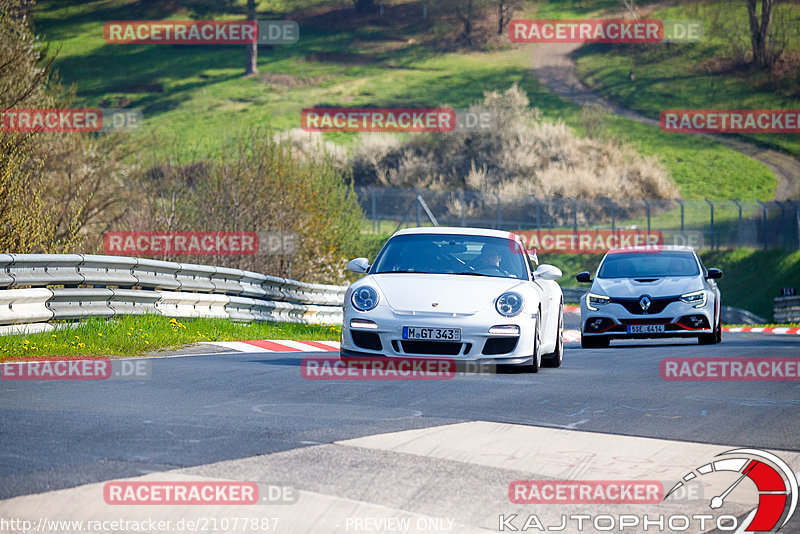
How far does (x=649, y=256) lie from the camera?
744 inches

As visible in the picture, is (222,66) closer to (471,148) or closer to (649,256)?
(471,148)

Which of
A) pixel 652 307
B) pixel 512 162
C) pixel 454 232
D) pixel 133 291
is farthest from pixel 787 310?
pixel 512 162

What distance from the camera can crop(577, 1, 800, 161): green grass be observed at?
303 feet

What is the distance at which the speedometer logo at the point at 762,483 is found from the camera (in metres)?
5.48

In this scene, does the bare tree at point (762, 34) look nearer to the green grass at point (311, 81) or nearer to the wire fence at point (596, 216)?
the green grass at point (311, 81)

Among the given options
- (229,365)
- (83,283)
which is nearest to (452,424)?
(229,365)

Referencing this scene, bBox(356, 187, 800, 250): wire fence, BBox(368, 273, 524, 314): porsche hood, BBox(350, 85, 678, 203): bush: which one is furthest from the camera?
BBox(350, 85, 678, 203): bush

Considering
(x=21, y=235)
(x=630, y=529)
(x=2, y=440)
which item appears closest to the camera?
(x=630, y=529)

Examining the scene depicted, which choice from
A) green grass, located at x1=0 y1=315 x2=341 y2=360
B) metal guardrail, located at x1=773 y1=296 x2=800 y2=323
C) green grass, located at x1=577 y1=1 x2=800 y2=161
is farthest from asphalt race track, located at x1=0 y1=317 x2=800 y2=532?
green grass, located at x1=577 y1=1 x2=800 y2=161

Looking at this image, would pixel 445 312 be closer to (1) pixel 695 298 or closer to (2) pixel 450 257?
(2) pixel 450 257

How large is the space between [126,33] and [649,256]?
355 ft

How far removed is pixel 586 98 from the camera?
310ft

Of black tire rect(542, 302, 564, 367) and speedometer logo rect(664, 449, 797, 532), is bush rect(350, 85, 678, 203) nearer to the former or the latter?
black tire rect(542, 302, 564, 367)

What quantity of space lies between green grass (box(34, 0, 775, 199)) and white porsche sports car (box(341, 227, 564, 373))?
→ 64176 mm
